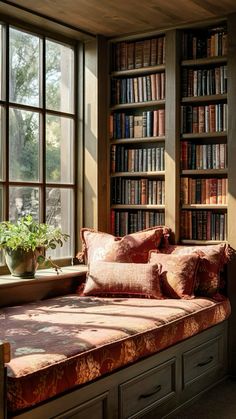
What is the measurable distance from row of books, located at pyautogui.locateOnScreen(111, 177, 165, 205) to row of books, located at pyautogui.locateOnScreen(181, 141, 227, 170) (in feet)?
0.87

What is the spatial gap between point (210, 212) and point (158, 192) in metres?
0.45

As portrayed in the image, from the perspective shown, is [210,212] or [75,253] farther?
[75,253]

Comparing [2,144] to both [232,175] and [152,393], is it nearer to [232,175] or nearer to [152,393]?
[232,175]

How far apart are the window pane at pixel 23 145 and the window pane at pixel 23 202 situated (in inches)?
3.2

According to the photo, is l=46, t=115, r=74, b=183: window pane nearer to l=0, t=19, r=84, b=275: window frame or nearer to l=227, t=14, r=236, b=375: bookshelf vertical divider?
l=0, t=19, r=84, b=275: window frame

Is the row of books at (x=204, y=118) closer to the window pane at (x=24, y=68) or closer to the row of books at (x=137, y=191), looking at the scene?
the row of books at (x=137, y=191)

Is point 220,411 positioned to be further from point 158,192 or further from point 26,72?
point 26,72

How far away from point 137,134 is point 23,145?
0.96m

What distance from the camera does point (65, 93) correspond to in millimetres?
4820

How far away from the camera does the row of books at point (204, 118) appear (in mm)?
4465

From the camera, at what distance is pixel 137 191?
4.84 metres

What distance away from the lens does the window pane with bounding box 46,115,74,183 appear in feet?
15.3

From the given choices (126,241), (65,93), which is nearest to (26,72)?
(65,93)

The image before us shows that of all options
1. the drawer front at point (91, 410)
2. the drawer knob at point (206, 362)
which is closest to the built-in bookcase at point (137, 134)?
the drawer knob at point (206, 362)
